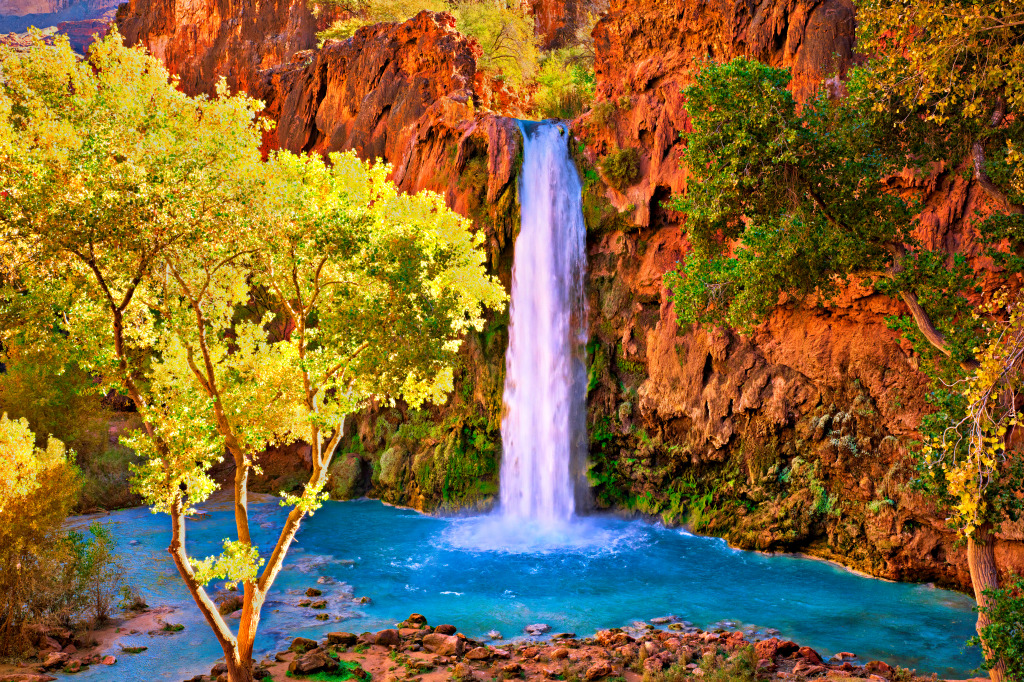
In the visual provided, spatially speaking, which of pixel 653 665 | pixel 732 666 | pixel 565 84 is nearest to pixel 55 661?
pixel 653 665

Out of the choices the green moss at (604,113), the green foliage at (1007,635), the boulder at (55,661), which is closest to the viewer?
the green foliage at (1007,635)

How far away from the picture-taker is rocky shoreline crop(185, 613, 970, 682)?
10.0 m

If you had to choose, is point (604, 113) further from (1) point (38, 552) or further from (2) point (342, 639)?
(1) point (38, 552)

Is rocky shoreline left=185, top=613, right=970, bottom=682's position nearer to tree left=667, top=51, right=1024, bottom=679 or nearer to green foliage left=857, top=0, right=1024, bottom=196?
tree left=667, top=51, right=1024, bottom=679

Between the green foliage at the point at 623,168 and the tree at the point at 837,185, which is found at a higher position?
the green foliage at the point at 623,168

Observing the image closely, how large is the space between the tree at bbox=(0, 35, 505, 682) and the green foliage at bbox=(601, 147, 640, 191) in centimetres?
1186

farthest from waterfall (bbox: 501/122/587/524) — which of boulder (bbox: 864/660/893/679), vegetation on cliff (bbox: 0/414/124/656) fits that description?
vegetation on cliff (bbox: 0/414/124/656)

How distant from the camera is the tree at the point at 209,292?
761cm

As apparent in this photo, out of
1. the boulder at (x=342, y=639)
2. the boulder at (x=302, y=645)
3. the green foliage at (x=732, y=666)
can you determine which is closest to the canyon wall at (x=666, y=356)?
the green foliage at (x=732, y=666)

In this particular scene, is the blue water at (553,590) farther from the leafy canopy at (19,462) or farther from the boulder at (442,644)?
the leafy canopy at (19,462)

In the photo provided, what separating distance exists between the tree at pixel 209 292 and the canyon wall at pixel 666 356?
9168mm

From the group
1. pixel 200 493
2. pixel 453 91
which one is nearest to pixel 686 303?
pixel 200 493

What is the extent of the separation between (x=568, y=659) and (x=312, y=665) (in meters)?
4.21

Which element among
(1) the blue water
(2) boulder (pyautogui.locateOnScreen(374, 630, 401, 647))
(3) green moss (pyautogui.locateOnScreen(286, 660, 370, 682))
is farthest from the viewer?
(1) the blue water
